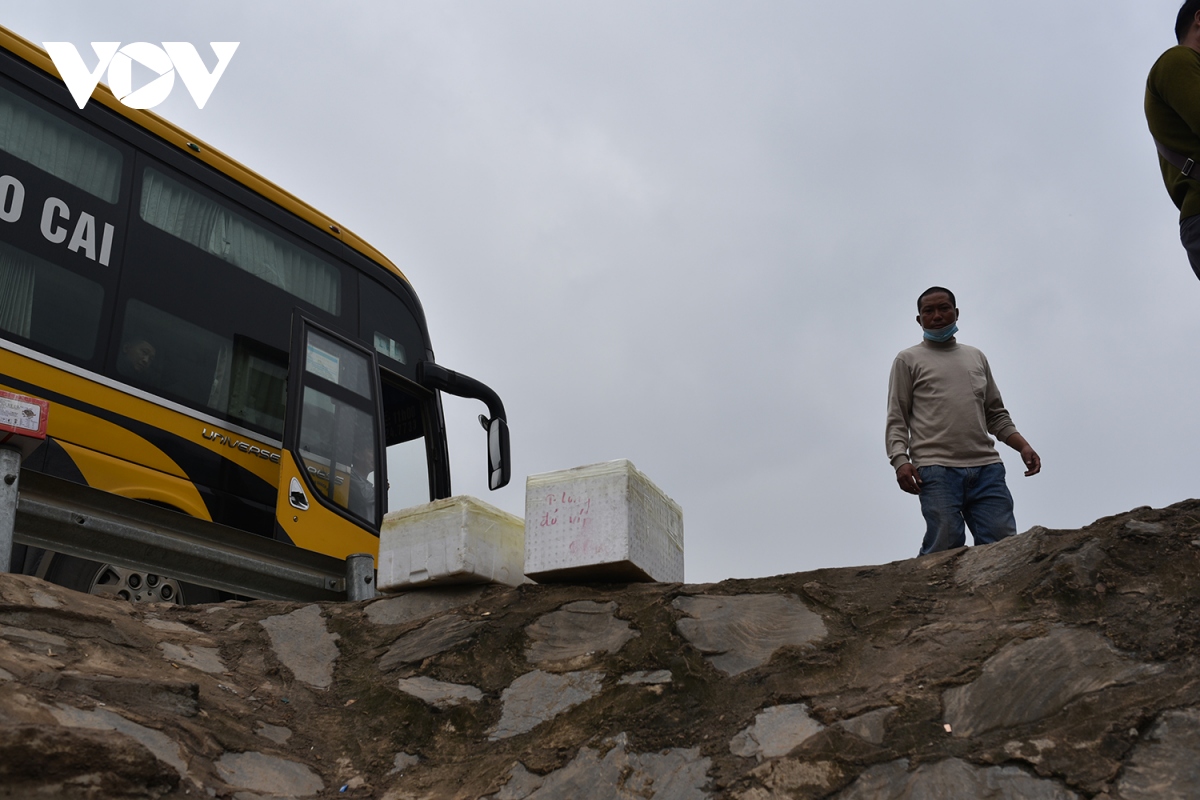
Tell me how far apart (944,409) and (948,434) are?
0.13 m

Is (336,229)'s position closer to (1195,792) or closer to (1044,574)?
(1044,574)

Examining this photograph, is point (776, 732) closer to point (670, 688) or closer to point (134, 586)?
point (670, 688)

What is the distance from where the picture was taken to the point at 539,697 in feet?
12.1

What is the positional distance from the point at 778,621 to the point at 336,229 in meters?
5.33

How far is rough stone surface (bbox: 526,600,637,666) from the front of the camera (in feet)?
12.9

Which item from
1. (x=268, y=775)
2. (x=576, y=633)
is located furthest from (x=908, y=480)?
(x=268, y=775)

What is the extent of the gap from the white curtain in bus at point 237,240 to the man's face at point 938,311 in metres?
4.48

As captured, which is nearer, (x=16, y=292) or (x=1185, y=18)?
(x=1185, y=18)

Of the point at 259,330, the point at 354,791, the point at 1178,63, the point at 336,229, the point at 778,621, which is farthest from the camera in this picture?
the point at 336,229

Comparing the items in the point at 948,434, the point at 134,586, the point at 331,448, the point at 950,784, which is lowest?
the point at 950,784

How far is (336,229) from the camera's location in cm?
782

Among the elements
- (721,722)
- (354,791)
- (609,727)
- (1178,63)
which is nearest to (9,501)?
(354,791)

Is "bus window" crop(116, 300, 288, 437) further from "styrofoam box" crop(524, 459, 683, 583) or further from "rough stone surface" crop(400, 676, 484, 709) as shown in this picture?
"rough stone surface" crop(400, 676, 484, 709)

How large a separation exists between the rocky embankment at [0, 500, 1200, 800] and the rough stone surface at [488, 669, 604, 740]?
1cm
